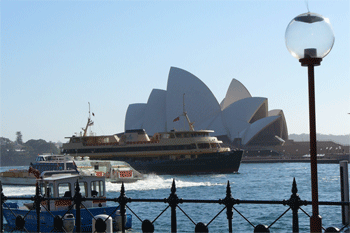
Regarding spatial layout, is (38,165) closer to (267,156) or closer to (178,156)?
(178,156)

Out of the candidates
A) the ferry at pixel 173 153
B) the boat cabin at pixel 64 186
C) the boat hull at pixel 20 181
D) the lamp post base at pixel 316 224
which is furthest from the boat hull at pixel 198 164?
the lamp post base at pixel 316 224

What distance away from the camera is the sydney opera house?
90.2 metres

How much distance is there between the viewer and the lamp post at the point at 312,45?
5262 mm

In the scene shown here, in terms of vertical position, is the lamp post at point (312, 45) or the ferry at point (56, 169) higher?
the lamp post at point (312, 45)

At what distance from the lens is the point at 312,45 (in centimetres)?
536

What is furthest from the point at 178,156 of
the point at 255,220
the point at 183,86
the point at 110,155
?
the point at 255,220

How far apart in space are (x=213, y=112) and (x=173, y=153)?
3668 centimetres

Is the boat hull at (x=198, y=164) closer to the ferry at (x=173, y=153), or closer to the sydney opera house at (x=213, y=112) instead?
the ferry at (x=173, y=153)

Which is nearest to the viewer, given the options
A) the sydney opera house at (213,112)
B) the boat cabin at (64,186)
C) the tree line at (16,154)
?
the boat cabin at (64,186)

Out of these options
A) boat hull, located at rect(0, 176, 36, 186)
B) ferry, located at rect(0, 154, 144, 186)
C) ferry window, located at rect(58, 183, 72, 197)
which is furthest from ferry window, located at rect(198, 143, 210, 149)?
ferry window, located at rect(58, 183, 72, 197)

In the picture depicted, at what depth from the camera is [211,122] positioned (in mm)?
95188

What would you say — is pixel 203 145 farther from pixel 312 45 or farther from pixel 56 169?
pixel 312 45

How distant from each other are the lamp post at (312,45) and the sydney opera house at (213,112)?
83.6 metres

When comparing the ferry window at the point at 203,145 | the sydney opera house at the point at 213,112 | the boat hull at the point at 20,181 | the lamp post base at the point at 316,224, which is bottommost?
the boat hull at the point at 20,181
